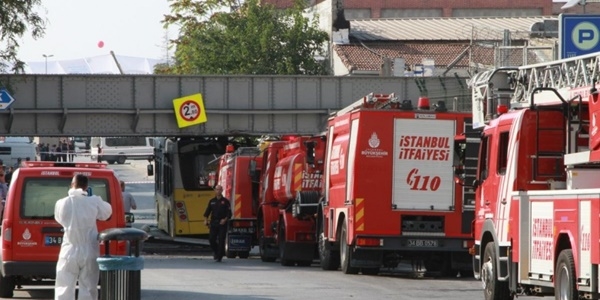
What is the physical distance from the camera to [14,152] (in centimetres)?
8388

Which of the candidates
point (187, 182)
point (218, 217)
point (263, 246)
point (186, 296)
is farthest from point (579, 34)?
point (187, 182)

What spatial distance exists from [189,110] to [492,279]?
3336cm

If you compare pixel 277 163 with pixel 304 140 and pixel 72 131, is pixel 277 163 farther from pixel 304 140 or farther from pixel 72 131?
pixel 72 131

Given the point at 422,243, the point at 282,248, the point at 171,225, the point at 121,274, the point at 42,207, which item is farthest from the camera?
the point at 171,225

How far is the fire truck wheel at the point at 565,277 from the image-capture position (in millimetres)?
16266

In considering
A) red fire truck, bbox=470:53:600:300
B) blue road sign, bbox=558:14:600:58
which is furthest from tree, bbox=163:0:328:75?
red fire truck, bbox=470:53:600:300

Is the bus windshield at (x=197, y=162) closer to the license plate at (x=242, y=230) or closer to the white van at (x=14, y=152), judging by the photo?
the license plate at (x=242, y=230)

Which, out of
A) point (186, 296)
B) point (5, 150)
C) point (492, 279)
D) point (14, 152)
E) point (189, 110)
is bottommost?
point (186, 296)

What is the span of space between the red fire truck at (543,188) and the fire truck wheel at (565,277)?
1 centimetres

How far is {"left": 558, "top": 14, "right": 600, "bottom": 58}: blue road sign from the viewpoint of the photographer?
2481cm

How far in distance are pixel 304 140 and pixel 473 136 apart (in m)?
10.5

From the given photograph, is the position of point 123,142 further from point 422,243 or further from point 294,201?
point 422,243

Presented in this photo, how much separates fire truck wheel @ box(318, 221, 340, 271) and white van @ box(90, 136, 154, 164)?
69.9 m

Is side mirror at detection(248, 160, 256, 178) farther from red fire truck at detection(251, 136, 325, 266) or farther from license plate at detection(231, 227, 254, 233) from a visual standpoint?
red fire truck at detection(251, 136, 325, 266)
